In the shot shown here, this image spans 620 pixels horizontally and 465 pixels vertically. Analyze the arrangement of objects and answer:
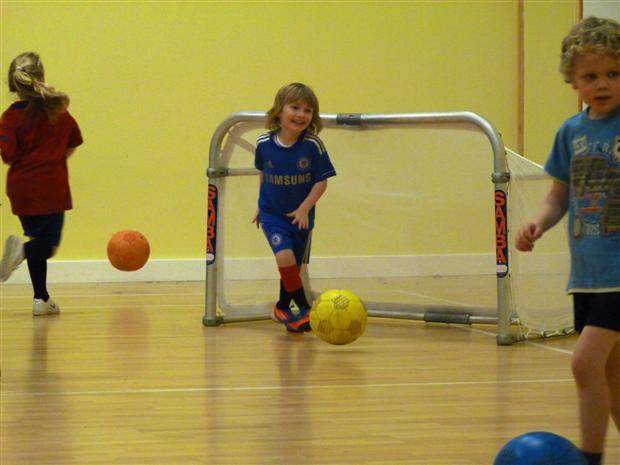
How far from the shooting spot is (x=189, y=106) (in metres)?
8.48

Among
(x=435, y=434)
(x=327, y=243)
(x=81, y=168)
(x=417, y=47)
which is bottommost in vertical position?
(x=435, y=434)

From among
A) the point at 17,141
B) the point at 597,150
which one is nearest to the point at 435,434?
the point at 597,150

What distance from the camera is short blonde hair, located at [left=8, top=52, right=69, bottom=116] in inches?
253

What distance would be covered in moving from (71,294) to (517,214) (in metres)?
3.50

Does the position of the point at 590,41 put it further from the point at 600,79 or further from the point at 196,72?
the point at 196,72

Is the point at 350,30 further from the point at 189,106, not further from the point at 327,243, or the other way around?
the point at 327,243

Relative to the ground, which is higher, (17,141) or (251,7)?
(251,7)

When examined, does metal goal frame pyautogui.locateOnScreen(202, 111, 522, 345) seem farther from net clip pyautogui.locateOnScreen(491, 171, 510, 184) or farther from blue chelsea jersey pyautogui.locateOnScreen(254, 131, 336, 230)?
blue chelsea jersey pyautogui.locateOnScreen(254, 131, 336, 230)

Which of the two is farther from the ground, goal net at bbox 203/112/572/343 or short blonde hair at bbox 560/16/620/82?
short blonde hair at bbox 560/16/620/82

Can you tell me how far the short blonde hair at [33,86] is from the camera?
644 cm

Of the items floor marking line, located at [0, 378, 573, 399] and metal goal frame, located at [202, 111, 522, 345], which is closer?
floor marking line, located at [0, 378, 573, 399]

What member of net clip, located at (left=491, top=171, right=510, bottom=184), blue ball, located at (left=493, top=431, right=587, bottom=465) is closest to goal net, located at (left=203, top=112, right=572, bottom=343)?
net clip, located at (left=491, top=171, right=510, bottom=184)

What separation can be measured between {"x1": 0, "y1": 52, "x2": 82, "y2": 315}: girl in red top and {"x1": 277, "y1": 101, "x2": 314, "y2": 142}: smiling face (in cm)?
145

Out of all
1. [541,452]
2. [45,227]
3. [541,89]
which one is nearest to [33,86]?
[45,227]
